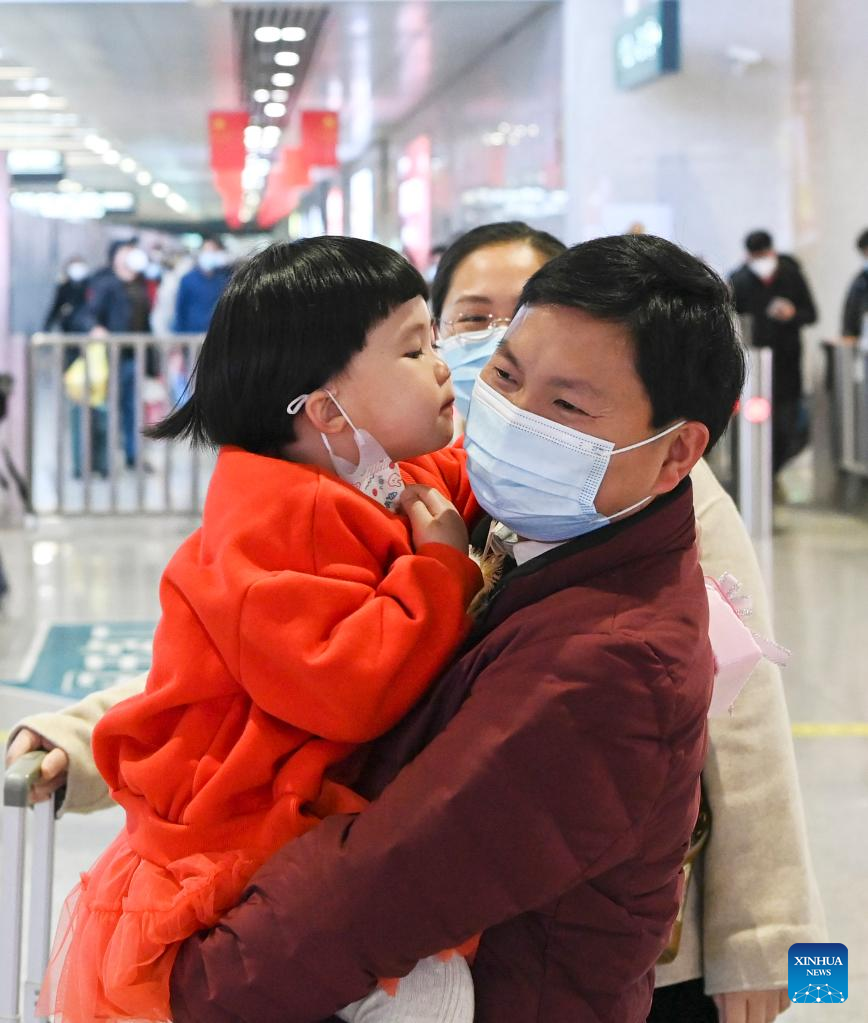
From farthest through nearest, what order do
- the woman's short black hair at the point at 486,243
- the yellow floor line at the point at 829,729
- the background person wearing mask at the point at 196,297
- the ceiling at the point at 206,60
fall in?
the ceiling at the point at 206,60 < the background person wearing mask at the point at 196,297 < the yellow floor line at the point at 829,729 < the woman's short black hair at the point at 486,243

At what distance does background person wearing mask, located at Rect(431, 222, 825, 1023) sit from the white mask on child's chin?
396 millimetres

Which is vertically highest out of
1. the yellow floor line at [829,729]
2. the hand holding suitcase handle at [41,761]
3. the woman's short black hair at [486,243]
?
the woman's short black hair at [486,243]

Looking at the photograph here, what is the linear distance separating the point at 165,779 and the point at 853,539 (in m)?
7.83

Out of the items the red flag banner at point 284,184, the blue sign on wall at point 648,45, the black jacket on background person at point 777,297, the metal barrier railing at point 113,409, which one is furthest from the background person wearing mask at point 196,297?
the red flag banner at point 284,184

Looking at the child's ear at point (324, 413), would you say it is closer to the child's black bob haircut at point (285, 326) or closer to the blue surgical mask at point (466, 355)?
the child's black bob haircut at point (285, 326)

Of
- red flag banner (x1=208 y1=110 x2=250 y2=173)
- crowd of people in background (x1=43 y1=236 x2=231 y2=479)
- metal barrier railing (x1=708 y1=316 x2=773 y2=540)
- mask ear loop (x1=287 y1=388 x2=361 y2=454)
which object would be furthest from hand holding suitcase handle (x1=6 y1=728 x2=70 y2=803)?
red flag banner (x1=208 y1=110 x2=250 y2=173)

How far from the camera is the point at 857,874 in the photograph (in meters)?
3.65

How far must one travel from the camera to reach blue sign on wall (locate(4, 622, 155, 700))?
5175 millimetres

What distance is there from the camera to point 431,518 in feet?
4.75

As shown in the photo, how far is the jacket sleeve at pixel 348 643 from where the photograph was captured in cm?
127

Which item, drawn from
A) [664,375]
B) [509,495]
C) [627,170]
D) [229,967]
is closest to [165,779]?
[229,967]

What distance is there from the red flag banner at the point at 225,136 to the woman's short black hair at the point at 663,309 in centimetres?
1430

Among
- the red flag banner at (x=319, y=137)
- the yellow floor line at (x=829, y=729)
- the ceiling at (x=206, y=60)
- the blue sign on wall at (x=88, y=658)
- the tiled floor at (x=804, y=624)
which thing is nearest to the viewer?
the tiled floor at (x=804, y=624)

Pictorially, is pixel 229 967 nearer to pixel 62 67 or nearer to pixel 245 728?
pixel 245 728
